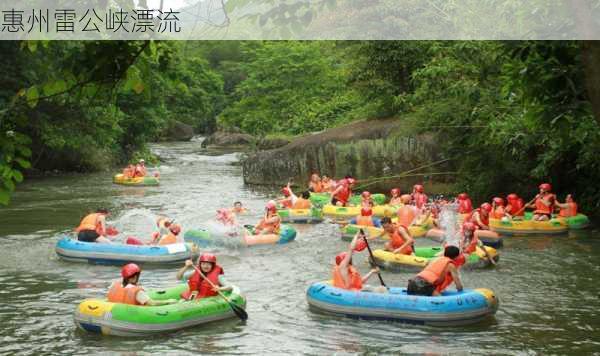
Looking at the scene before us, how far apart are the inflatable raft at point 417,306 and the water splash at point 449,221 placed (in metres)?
5.86

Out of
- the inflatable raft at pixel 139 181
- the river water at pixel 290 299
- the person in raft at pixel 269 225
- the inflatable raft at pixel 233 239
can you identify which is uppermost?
the inflatable raft at pixel 139 181

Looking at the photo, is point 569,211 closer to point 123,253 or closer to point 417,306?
point 417,306

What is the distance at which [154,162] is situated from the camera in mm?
36812

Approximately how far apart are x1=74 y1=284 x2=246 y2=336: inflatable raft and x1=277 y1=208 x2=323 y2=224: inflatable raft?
953cm

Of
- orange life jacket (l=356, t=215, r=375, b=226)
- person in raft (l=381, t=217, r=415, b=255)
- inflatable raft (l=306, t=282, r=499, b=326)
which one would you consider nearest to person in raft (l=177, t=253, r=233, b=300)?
inflatable raft (l=306, t=282, r=499, b=326)

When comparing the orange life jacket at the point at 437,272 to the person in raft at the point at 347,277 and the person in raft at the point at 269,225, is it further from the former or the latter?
the person in raft at the point at 269,225

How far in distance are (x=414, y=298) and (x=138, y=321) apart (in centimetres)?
352

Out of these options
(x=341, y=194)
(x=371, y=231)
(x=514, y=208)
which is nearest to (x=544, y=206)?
(x=514, y=208)

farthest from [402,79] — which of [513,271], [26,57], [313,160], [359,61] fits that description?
[513,271]

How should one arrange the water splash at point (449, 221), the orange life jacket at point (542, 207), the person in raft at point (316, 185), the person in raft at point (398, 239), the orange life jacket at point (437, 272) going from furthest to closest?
the person in raft at point (316, 185) → the orange life jacket at point (542, 207) → the water splash at point (449, 221) → the person in raft at point (398, 239) → the orange life jacket at point (437, 272)

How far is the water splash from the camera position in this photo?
56.4 feet

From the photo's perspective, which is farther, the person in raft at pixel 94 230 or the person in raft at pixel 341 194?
the person in raft at pixel 341 194

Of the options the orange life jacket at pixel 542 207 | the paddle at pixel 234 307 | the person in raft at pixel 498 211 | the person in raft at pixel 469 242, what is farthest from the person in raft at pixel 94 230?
the orange life jacket at pixel 542 207

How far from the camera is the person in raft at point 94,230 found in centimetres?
1509
